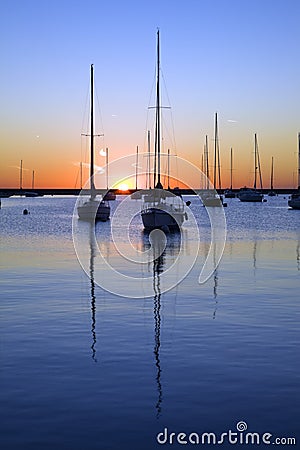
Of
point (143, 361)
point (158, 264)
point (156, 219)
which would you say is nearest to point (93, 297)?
point (143, 361)

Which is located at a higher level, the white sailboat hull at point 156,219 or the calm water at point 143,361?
the white sailboat hull at point 156,219

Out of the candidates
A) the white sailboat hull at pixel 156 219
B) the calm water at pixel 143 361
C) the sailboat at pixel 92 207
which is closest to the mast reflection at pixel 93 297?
the calm water at pixel 143 361

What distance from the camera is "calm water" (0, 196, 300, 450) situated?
913cm

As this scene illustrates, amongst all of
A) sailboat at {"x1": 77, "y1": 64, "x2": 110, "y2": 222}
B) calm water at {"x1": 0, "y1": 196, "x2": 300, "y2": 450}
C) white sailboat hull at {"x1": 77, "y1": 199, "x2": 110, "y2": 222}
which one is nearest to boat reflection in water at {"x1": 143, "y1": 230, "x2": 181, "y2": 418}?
calm water at {"x1": 0, "y1": 196, "x2": 300, "y2": 450}

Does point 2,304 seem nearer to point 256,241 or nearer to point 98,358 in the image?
point 98,358

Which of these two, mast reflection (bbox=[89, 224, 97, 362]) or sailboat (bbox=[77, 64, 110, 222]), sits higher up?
sailboat (bbox=[77, 64, 110, 222])

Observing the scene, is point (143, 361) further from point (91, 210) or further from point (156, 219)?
point (91, 210)

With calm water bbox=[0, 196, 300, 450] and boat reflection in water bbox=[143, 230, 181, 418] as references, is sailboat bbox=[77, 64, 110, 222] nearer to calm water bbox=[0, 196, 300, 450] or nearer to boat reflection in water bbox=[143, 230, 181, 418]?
boat reflection in water bbox=[143, 230, 181, 418]

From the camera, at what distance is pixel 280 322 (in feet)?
51.8

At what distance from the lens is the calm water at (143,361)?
30.0 ft

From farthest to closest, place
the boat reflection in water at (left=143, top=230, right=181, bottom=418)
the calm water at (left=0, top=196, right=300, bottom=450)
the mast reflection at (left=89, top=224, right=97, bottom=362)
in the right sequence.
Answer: the mast reflection at (left=89, top=224, right=97, bottom=362), the boat reflection in water at (left=143, top=230, right=181, bottom=418), the calm water at (left=0, top=196, right=300, bottom=450)

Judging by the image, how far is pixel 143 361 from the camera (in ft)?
40.5

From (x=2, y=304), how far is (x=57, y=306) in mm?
1543

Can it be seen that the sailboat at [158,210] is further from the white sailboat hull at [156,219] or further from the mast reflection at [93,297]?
the mast reflection at [93,297]
